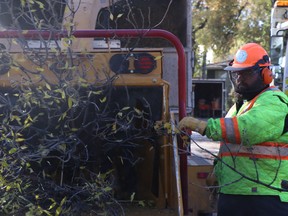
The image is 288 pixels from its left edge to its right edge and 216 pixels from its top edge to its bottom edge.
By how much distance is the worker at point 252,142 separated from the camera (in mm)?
2836

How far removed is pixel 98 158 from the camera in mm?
3496

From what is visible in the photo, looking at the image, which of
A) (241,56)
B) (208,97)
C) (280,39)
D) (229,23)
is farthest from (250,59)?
(229,23)

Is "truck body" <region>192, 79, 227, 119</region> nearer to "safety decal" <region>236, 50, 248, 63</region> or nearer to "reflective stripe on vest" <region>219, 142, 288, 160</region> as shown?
"safety decal" <region>236, 50, 248, 63</region>

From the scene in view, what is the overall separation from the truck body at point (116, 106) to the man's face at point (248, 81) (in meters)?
0.47

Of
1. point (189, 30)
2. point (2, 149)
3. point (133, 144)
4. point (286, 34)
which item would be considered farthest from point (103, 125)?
point (286, 34)

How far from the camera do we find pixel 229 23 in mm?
24859

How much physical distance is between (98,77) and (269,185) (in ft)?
3.85

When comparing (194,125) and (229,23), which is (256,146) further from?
(229,23)

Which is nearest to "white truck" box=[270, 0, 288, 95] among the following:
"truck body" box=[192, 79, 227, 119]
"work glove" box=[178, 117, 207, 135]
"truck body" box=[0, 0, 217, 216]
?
"truck body" box=[0, 0, 217, 216]

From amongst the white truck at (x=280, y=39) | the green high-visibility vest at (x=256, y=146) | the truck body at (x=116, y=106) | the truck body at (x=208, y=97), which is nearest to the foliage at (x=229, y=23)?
the truck body at (x=208, y=97)

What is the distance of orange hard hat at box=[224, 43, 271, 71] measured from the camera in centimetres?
304

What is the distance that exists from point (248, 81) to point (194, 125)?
0.42m

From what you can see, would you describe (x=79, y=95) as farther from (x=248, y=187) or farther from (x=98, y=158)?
(x=248, y=187)

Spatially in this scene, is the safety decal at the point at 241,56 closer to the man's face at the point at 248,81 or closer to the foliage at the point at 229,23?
the man's face at the point at 248,81
